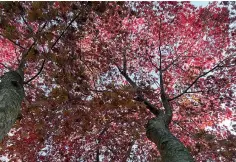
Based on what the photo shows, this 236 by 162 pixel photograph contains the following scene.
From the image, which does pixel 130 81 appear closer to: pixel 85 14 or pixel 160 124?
pixel 160 124

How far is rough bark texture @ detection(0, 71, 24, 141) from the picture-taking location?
13.9ft

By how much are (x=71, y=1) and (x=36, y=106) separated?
2940mm

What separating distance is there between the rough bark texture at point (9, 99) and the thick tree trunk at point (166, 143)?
3364mm

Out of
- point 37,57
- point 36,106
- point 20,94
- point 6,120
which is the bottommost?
point 6,120

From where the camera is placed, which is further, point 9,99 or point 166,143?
point 166,143

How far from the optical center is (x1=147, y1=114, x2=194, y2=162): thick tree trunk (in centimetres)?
499

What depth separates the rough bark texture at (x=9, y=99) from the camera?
4242 millimetres

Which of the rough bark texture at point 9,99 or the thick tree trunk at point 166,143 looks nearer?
the rough bark texture at point 9,99

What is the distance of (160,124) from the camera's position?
652 centimetres

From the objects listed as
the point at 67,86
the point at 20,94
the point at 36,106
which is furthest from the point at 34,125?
the point at 20,94

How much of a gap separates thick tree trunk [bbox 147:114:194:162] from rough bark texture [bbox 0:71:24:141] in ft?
11.0

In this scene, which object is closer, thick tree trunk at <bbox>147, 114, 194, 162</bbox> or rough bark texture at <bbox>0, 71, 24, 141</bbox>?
rough bark texture at <bbox>0, 71, 24, 141</bbox>

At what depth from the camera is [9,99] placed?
4.58m

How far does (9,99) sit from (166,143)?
3.61m
